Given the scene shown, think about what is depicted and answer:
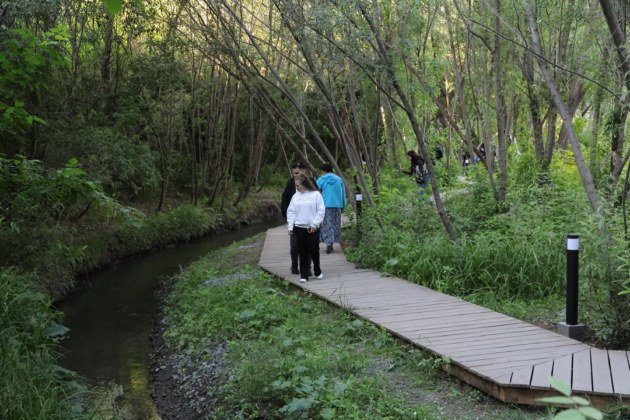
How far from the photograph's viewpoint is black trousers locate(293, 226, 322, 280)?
31.0 ft

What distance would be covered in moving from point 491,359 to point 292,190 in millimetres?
5930

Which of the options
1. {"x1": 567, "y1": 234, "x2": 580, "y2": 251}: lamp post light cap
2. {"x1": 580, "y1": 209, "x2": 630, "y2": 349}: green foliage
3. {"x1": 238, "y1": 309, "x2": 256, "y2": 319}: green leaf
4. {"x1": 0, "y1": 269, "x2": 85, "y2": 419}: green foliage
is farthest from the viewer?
{"x1": 238, "y1": 309, "x2": 256, "y2": 319}: green leaf

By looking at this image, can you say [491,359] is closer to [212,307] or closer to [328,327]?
[328,327]

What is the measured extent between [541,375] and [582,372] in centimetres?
34

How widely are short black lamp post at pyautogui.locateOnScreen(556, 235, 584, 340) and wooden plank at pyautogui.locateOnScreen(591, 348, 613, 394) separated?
1.73ft

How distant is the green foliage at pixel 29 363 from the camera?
5.54m

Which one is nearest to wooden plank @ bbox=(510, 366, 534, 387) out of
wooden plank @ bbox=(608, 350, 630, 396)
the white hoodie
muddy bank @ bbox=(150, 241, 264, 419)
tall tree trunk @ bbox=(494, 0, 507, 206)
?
wooden plank @ bbox=(608, 350, 630, 396)

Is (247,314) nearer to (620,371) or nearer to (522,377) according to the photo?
(522,377)

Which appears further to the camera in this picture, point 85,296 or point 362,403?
point 85,296

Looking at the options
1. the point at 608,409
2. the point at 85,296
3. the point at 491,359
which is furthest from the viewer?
the point at 85,296

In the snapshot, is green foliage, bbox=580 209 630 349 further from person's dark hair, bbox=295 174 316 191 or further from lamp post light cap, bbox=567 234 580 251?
person's dark hair, bbox=295 174 316 191

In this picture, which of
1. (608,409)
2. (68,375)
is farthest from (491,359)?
(68,375)

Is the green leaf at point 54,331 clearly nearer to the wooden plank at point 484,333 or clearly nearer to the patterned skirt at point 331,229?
the wooden plank at point 484,333

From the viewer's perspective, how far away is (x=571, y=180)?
13016 mm
